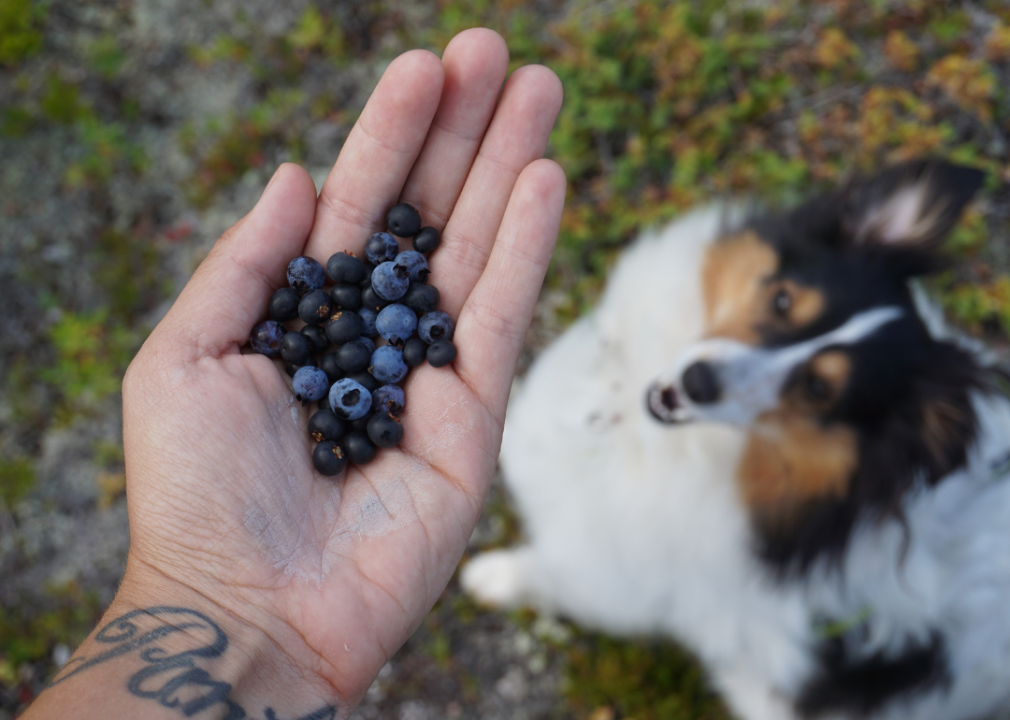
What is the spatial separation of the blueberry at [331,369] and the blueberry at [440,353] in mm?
364

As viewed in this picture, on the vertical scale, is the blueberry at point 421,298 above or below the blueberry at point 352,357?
above

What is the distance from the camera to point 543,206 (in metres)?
2.63

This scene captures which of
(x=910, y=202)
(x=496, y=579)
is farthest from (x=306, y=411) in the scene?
(x=910, y=202)

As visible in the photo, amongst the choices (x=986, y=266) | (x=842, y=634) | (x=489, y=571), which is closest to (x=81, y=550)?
(x=489, y=571)

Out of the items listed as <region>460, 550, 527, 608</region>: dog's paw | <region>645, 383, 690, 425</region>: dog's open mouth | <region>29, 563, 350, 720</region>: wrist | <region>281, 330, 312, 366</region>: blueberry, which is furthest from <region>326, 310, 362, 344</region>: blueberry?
<region>460, 550, 527, 608</region>: dog's paw

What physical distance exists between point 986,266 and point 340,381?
13.8 ft

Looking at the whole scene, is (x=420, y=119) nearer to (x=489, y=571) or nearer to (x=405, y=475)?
(x=405, y=475)

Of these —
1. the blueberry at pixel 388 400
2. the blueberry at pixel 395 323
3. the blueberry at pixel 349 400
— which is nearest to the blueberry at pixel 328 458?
the blueberry at pixel 349 400

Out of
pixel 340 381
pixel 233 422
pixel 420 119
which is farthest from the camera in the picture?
pixel 420 119

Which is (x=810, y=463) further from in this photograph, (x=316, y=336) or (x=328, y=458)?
(x=316, y=336)

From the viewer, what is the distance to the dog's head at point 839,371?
2629 millimetres

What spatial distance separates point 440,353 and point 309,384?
0.51m

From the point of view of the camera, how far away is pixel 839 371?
266 centimetres

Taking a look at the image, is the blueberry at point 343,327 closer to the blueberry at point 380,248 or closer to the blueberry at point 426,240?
the blueberry at point 380,248
